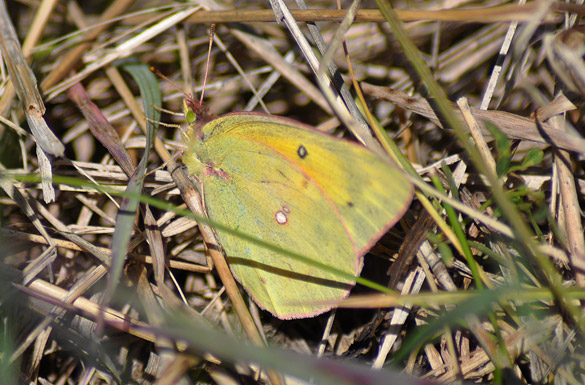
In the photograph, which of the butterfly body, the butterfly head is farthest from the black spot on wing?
the butterfly head

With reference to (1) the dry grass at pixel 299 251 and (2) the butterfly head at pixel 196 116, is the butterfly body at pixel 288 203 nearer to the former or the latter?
(2) the butterfly head at pixel 196 116

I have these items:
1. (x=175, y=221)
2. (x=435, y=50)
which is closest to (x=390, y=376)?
(x=175, y=221)

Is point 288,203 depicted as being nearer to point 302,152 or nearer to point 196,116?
point 302,152

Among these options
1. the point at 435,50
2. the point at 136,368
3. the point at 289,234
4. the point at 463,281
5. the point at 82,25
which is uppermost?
the point at 82,25

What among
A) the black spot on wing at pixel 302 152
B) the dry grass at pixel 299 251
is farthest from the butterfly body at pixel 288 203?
the dry grass at pixel 299 251

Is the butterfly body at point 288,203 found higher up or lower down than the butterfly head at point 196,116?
lower down

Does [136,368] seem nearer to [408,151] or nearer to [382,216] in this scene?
[382,216]
